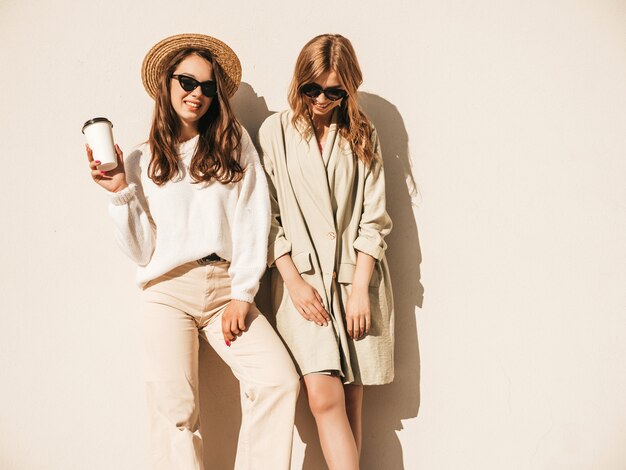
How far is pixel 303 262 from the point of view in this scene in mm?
2355

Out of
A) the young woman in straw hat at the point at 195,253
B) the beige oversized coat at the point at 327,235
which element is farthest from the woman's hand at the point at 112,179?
the beige oversized coat at the point at 327,235

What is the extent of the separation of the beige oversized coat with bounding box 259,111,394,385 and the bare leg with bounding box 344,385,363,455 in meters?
0.12

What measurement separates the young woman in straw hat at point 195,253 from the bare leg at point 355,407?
1.24 ft

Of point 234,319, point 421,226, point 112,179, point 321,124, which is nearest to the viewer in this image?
point 112,179

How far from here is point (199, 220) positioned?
228 cm

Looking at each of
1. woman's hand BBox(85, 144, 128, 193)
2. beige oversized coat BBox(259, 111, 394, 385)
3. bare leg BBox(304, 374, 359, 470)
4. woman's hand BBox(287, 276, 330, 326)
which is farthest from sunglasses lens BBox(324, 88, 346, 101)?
bare leg BBox(304, 374, 359, 470)

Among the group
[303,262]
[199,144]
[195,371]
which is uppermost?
[199,144]

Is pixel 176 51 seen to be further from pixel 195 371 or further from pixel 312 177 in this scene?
pixel 195 371

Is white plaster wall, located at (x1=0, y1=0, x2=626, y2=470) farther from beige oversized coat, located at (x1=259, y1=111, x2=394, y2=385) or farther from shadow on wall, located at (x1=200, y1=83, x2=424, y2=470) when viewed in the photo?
beige oversized coat, located at (x1=259, y1=111, x2=394, y2=385)

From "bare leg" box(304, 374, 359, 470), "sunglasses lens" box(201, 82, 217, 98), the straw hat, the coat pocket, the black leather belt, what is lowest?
"bare leg" box(304, 374, 359, 470)

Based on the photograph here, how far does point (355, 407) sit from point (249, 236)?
956 mm

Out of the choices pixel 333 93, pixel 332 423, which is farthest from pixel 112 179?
pixel 332 423

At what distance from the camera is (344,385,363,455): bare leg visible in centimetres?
250

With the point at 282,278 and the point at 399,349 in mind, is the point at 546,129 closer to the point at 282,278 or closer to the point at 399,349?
the point at 399,349
